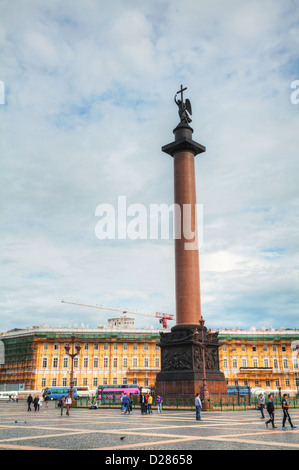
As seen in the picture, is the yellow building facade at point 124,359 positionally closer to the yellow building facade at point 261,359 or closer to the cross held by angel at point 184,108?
the yellow building facade at point 261,359

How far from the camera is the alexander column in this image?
113 ft

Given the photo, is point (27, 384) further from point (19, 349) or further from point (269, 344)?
point (269, 344)

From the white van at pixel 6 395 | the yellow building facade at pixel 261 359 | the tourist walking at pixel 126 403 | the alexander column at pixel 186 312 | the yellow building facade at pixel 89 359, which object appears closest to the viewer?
the tourist walking at pixel 126 403

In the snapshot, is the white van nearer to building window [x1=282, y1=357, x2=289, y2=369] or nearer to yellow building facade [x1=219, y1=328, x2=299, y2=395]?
A: yellow building facade [x1=219, y1=328, x2=299, y2=395]

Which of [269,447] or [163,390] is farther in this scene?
[163,390]

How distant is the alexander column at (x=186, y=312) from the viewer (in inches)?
1351

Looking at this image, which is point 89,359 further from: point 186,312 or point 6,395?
point 186,312

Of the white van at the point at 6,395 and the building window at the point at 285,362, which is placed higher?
the building window at the point at 285,362

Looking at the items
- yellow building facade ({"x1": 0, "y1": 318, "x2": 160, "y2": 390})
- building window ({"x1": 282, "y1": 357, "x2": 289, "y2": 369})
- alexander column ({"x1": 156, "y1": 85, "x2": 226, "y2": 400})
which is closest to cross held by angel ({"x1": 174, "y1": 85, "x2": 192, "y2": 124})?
alexander column ({"x1": 156, "y1": 85, "x2": 226, "y2": 400})

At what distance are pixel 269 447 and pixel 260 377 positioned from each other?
84.7 metres

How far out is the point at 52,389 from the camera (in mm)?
71875

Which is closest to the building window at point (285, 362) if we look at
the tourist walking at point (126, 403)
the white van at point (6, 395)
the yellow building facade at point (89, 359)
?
the yellow building facade at point (89, 359)
